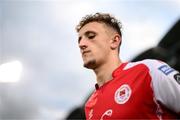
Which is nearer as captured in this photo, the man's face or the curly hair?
the man's face

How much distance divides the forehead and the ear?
122 mm

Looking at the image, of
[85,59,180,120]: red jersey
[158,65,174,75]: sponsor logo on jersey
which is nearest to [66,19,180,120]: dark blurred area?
[85,59,180,120]: red jersey

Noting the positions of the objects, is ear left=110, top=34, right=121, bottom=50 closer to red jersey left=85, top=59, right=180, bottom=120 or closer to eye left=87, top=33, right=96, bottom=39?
eye left=87, top=33, right=96, bottom=39

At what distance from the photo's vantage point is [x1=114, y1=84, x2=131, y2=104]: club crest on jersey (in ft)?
11.4

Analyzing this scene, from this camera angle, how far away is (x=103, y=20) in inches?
161

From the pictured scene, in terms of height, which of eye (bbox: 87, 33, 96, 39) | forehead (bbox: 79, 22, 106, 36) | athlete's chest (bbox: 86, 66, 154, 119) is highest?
forehead (bbox: 79, 22, 106, 36)

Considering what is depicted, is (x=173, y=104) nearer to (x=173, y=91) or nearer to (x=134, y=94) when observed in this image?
(x=173, y=91)

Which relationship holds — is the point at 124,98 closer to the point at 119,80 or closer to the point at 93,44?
the point at 119,80

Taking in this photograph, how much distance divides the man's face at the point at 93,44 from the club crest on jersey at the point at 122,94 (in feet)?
1.18

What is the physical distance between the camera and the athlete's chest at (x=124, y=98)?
3322 mm

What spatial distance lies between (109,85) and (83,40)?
0.46m

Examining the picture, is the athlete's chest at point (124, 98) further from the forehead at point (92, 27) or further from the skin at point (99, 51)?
the forehead at point (92, 27)

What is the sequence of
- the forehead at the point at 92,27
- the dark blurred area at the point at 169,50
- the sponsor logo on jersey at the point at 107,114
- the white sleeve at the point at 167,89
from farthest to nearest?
the dark blurred area at the point at 169,50
the forehead at the point at 92,27
the sponsor logo on jersey at the point at 107,114
the white sleeve at the point at 167,89

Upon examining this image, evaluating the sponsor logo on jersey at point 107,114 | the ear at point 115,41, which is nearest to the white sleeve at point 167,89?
the sponsor logo on jersey at point 107,114
